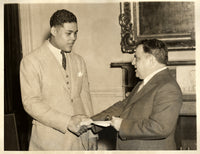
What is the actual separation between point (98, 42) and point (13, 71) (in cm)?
65

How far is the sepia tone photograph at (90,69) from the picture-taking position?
1977 millimetres

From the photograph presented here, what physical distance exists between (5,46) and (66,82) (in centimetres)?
52

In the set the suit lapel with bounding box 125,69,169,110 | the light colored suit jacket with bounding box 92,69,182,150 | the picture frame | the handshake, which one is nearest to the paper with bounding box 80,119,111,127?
the handshake

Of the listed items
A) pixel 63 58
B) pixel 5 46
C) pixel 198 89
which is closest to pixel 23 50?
pixel 5 46

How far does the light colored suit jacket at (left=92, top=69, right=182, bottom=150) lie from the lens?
73.8 inches

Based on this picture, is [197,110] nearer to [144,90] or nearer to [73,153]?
[144,90]

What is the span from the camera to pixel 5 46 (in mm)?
2088

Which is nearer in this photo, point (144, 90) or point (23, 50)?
point (144, 90)

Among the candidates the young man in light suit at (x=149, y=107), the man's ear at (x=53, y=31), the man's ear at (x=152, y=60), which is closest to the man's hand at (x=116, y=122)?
the young man in light suit at (x=149, y=107)

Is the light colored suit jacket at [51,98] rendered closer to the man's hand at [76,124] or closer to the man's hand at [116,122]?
the man's hand at [76,124]

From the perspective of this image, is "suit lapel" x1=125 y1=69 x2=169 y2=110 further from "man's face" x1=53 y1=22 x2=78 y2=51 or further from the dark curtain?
the dark curtain

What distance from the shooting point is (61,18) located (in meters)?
2.04

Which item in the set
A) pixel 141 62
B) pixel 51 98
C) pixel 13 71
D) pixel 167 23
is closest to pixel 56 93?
pixel 51 98

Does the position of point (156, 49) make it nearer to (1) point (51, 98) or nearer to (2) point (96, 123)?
(2) point (96, 123)
